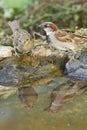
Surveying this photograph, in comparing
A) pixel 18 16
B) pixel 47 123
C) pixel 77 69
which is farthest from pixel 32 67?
pixel 18 16

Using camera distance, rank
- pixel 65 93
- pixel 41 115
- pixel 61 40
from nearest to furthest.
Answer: pixel 41 115 → pixel 65 93 → pixel 61 40

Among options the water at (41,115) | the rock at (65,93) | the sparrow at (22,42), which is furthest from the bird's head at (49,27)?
the water at (41,115)

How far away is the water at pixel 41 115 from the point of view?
2.54 metres

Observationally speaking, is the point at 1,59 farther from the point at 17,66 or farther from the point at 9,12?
the point at 9,12

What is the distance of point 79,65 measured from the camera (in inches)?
131

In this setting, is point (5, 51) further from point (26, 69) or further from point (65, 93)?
point (65, 93)

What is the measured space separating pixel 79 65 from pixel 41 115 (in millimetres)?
804

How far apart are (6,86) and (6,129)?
30.8 inches

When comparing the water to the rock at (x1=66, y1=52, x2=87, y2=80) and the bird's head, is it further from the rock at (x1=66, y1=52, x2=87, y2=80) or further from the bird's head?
the bird's head

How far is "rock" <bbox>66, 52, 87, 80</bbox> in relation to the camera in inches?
131

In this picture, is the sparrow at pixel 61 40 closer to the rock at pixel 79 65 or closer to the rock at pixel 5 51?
the rock at pixel 79 65

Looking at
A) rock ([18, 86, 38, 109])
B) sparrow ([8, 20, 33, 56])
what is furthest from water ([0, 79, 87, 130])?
sparrow ([8, 20, 33, 56])

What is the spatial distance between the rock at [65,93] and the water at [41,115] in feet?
0.13

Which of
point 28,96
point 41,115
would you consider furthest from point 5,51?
point 41,115
